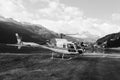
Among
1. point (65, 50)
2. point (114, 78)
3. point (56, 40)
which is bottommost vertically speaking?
point (114, 78)

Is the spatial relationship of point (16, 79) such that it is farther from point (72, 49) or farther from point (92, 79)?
point (72, 49)

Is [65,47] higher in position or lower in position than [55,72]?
higher

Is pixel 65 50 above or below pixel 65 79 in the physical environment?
above

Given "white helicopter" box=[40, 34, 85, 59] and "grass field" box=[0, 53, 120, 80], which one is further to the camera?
"white helicopter" box=[40, 34, 85, 59]

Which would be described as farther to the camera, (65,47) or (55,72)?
(65,47)

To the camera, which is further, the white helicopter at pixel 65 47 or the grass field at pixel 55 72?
the white helicopter at pixel 65 47

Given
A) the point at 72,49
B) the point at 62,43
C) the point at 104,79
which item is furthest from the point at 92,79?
the point at 62,43

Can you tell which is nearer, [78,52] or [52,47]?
[78,52]

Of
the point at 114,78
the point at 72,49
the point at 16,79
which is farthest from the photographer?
the point at 72,49

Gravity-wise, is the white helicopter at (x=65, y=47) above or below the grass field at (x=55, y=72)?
above

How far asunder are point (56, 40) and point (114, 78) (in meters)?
33.1

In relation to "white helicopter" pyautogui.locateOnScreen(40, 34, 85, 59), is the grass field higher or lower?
lower

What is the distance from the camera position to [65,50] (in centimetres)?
4678

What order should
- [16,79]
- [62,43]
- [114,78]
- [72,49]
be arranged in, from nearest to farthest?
[16,79] → [114,78] → [72,49] → [62,43]
